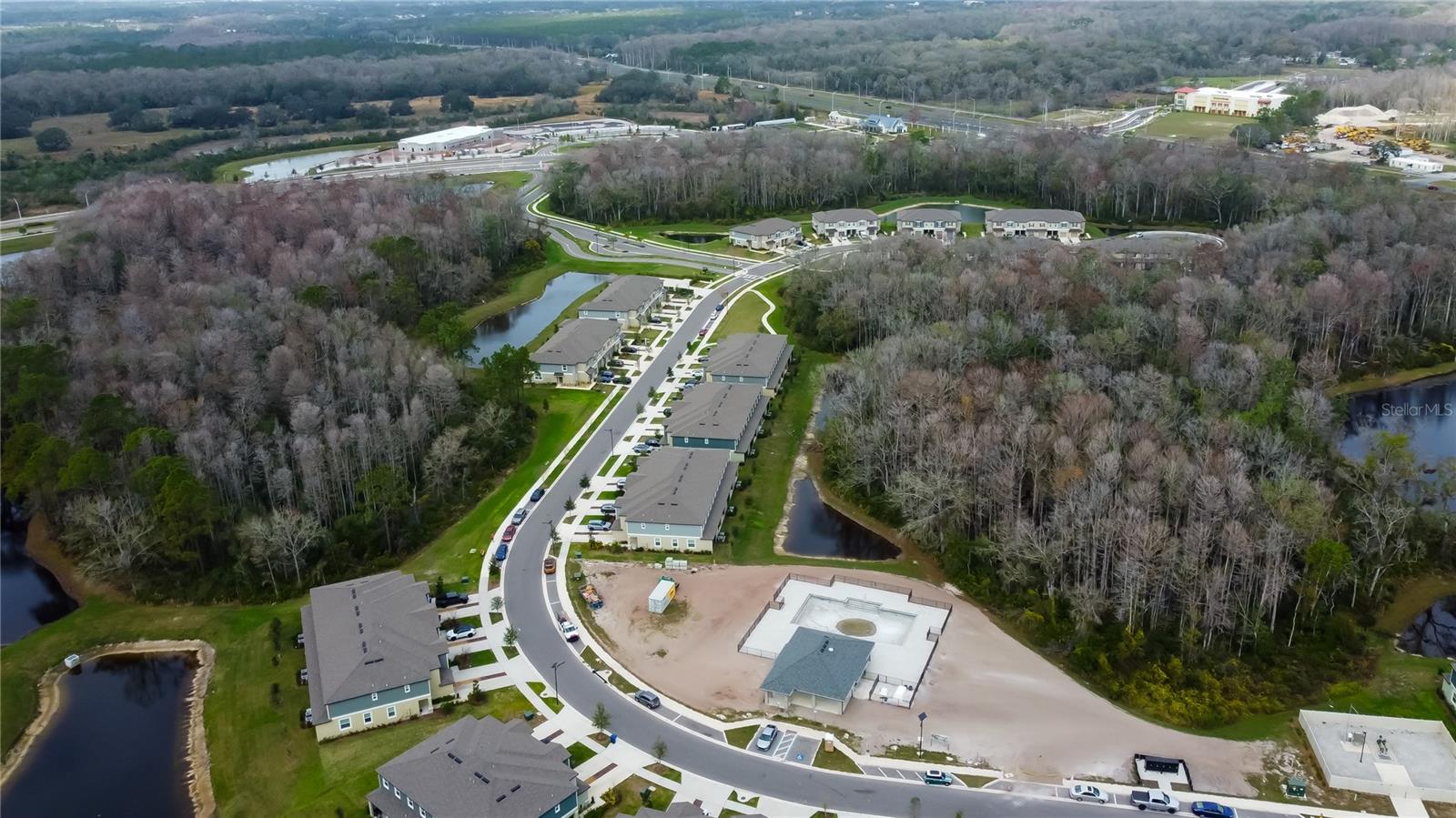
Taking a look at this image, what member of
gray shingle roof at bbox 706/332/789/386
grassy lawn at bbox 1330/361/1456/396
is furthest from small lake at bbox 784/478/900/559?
grassy lawn at bbox 1330/361/1456/396

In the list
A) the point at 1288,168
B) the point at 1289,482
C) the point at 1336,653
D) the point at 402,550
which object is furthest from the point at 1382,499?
the point at 1288,168

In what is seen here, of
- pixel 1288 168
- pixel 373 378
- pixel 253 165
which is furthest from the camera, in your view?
pixel 253 165

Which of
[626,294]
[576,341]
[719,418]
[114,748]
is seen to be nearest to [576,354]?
[576,341]

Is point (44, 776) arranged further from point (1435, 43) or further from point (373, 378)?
point (1435, 43)

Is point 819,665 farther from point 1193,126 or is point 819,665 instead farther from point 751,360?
point 1193,126

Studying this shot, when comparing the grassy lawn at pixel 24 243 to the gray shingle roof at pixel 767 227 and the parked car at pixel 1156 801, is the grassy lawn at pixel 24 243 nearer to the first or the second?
the gray shingle roof at pixel 767 227

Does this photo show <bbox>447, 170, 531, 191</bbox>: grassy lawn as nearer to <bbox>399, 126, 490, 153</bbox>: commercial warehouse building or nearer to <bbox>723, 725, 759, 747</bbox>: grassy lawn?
<bbox>399, 126, 490, 153</bbox>: commercial warehouse building
